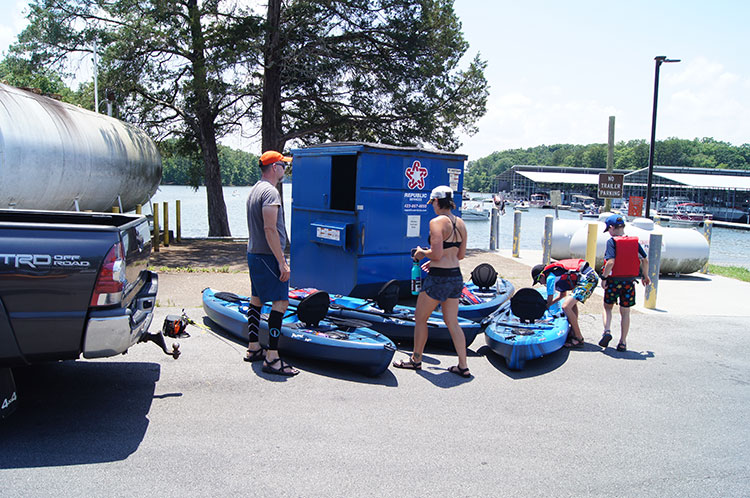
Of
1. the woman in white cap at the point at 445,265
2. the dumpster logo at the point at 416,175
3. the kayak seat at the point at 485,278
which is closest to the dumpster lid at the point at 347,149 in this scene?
the dumpster logo at the point at 416,175

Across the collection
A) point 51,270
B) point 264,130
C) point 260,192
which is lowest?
point 51,270

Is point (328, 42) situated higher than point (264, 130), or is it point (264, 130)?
point (328, 42)

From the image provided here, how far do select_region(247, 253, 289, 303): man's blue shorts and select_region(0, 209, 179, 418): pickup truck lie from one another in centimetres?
161

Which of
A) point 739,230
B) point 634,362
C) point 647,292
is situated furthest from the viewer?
point 739,230

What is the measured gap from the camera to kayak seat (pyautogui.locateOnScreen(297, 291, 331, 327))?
5934 mm

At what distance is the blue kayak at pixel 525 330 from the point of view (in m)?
6.07

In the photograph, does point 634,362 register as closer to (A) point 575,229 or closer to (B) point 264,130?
(A) point 575,229

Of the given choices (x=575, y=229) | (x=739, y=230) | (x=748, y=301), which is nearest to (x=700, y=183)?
(x=739, y=230)

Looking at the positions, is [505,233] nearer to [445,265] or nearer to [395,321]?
[395,321]

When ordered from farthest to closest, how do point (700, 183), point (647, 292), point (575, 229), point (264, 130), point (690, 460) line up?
point (700, 183)
point (264, 130)
point (575, 229)
point (647, 292)
point (690, 460)

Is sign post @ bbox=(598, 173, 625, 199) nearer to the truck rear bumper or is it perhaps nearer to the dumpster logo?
the dumpster logo

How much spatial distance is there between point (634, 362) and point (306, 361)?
3.88m

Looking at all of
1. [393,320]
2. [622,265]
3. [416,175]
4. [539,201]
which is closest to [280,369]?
[393,320]

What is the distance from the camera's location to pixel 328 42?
56.6 ft
